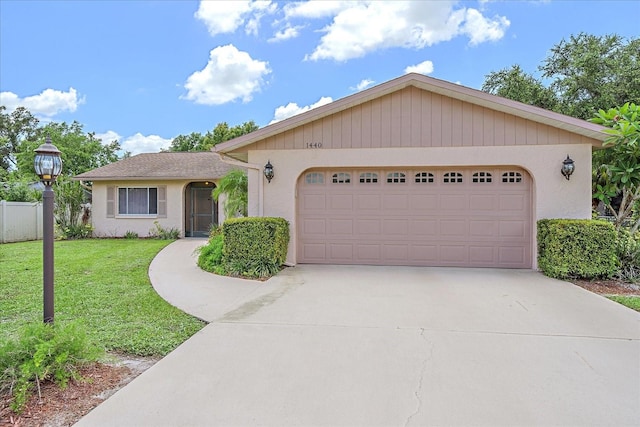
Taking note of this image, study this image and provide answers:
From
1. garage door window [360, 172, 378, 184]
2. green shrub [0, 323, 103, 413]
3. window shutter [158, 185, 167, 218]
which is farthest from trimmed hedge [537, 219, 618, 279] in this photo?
window shutter [158, 185, 167, 218]

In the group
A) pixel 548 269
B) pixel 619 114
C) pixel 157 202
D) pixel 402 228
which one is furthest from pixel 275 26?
pixel 548 269

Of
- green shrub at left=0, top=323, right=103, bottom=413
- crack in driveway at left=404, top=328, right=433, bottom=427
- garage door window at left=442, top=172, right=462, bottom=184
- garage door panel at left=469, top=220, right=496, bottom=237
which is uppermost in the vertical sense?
garage door window at left=442, top=172, right=462, bottom=184

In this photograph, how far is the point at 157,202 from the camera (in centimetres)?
1500

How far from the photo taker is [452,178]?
28.3ft

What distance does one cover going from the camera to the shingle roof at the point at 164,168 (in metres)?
14.5

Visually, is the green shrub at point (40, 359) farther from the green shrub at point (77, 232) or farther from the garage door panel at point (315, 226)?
the green shrub at point (77, 232)

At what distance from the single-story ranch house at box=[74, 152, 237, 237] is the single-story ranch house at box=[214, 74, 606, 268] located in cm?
633

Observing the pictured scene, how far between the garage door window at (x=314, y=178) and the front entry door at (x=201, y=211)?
7879 mm

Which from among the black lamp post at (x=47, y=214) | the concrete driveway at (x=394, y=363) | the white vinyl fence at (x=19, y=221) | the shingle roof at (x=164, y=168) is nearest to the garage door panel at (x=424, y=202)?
the concrete driveway at (x=394, y=363)

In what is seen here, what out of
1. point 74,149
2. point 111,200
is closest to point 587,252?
point 111,200

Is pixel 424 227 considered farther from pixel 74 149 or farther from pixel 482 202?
pixel 74 149

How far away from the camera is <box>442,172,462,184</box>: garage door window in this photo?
861 cm

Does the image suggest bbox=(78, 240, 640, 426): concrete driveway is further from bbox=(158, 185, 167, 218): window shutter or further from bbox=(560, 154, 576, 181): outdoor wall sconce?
bbox=(158, 185, 167, 218): window shutter

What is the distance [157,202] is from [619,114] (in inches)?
571
